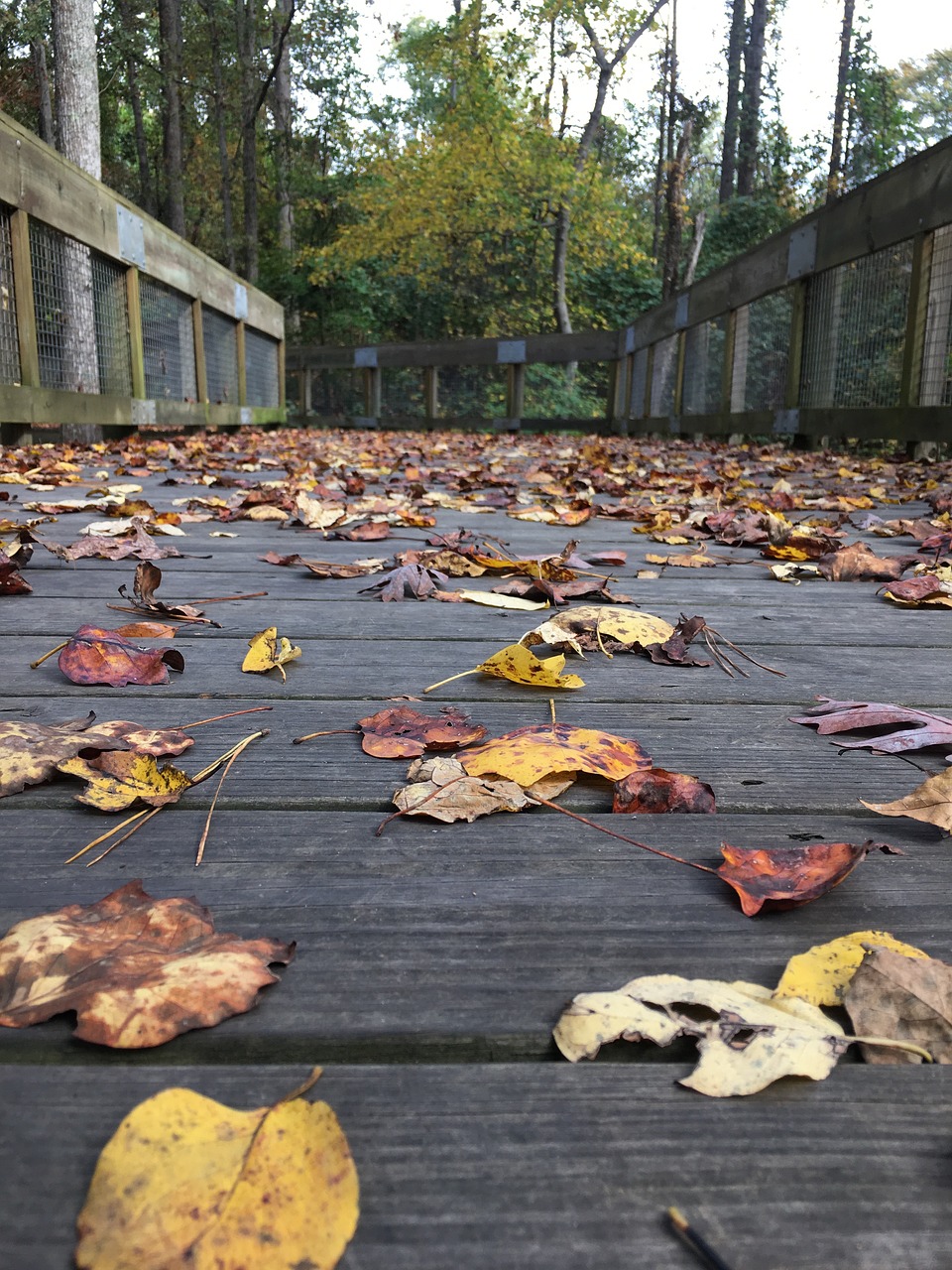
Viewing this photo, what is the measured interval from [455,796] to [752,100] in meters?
24.1

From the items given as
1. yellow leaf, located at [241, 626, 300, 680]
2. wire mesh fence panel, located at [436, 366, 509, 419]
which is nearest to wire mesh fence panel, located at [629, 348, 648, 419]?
wire mesh fence panel, located at [436, 366, 509, 419]

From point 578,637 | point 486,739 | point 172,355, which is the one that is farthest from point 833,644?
point 172,355

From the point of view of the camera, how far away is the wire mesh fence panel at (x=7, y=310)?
15.1ft

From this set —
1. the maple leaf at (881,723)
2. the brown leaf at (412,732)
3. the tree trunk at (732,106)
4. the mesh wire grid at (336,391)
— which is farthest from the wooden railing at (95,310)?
the tree trunk at (732,106)

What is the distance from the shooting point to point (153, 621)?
1.62 m

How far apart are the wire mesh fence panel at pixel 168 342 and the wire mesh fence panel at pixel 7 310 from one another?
6.33 feet

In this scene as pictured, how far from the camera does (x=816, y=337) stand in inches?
249

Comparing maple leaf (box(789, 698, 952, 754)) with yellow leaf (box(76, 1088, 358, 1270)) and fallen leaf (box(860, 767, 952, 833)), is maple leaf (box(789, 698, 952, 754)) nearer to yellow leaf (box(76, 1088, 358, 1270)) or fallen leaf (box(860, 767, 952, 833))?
fallen leaf (box(860, 767, 952, 833))

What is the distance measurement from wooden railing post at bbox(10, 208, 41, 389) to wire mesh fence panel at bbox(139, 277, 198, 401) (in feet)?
6.02

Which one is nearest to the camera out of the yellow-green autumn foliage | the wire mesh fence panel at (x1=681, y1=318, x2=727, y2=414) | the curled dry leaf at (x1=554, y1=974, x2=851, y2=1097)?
the curled dry leaf at (x1=554, y1=974, x2=851, y2=1097)

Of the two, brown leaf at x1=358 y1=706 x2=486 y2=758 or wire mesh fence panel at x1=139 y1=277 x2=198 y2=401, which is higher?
wire mesh fence panel at x1=139 y1=277 x2=198 y2=401

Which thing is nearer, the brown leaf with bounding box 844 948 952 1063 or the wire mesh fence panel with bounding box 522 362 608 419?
the brown leaf with bounding box 844 948 952 1063

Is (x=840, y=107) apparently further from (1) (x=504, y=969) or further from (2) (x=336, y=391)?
(1) (x=504, y=969)

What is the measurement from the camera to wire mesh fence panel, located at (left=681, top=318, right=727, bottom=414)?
8.34 meters
